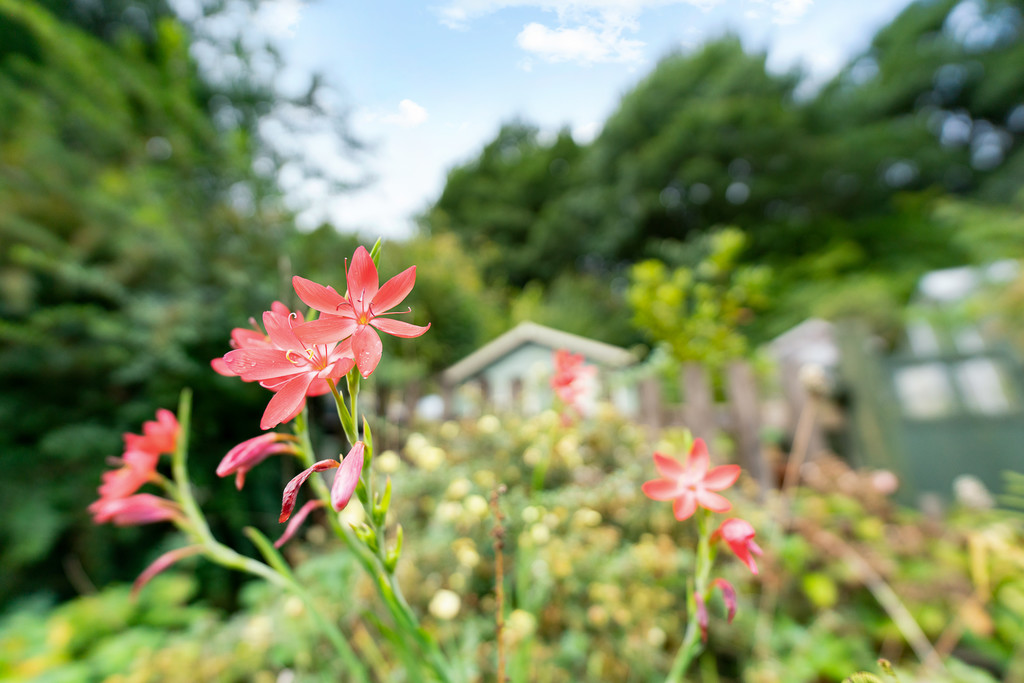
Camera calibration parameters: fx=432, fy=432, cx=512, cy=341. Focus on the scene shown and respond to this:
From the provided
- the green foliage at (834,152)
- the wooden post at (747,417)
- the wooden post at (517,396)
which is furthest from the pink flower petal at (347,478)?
the green foliage at (834,152)

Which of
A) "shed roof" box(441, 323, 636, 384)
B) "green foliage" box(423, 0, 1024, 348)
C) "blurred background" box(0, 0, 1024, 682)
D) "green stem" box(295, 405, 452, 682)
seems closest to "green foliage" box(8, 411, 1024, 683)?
"blurred background" box(0, 0, 1024, 682)

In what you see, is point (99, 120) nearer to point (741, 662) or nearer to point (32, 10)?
point (32, 10)

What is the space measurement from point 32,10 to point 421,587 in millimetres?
1608

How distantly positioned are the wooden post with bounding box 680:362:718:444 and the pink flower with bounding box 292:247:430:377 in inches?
52.9

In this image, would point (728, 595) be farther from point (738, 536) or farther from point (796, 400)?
→ point (796, 400)

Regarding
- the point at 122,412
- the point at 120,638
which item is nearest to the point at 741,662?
the point at 120,638

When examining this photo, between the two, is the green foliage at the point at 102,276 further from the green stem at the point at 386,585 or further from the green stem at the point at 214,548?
the green stem at the point at 386,585

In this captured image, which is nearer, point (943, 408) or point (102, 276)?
point (102, 276)

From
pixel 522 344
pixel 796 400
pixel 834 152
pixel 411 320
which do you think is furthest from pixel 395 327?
pixel 834 152

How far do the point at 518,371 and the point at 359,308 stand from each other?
3.39ft

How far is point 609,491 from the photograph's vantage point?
2.91 ft

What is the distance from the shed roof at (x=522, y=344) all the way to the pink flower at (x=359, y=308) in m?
0.84

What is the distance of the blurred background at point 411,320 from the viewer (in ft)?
2.52

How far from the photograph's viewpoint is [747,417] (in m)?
1.43
